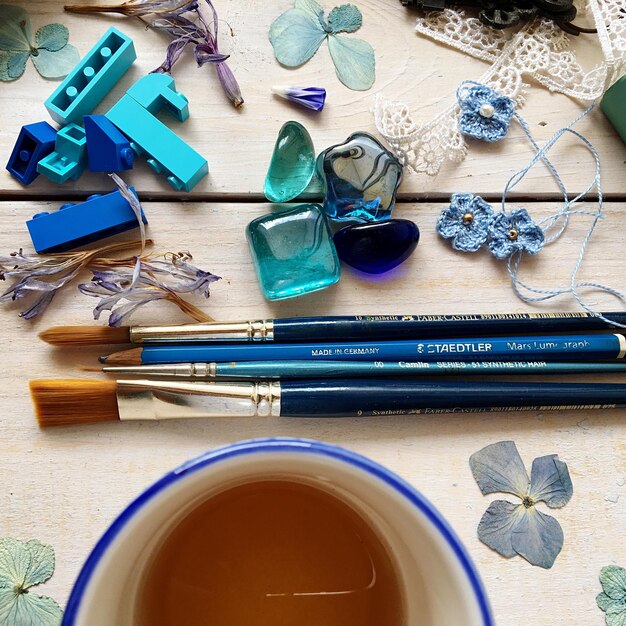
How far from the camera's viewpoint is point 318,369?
1.66 ft

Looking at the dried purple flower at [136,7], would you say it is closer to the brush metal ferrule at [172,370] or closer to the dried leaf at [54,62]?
the dried leaf at [54,62]

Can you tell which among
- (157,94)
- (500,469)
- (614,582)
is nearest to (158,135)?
(157,94)

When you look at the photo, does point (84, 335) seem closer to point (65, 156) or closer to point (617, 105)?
point (65, 156)

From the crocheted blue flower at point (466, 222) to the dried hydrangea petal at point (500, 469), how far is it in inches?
6.1

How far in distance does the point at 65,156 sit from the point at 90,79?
0.06 metres

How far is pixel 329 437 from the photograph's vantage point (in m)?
0.51

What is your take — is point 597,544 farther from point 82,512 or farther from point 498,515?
point 82,512

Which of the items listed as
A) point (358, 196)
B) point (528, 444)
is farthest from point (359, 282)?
point (528, 444)

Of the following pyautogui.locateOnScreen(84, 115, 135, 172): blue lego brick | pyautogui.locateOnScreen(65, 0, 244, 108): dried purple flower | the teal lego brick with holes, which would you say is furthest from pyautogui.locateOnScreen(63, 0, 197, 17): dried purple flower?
the teal lego brick with holes

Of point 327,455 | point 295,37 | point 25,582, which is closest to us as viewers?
point 327,455

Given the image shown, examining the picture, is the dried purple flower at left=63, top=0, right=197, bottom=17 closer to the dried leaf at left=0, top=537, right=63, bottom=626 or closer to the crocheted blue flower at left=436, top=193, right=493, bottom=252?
the crocheted blue flower at left=436, top=193, right=493, bottom=252

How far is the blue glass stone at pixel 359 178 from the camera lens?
535 mm

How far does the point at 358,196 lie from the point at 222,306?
0.44 ft

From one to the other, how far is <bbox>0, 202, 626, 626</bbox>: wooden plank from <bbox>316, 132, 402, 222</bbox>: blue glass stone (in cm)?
4
